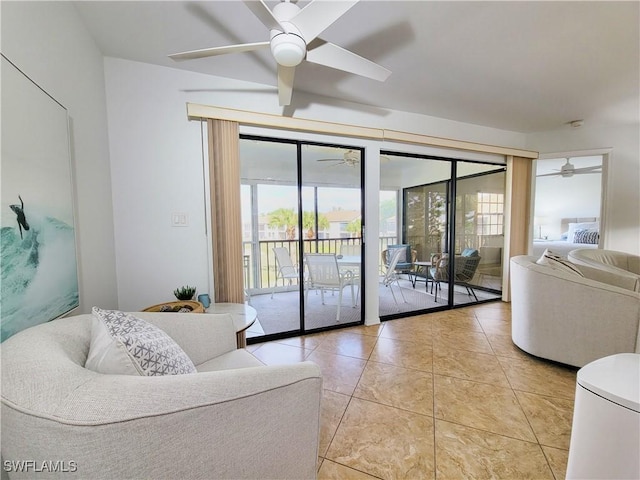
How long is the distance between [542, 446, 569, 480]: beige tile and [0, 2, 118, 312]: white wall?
8.49ft

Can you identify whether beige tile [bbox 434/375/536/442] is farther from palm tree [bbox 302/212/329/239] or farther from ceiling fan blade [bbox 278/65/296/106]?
ceiling fan blade [bbox 278/65/296/106]

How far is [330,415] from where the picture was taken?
1583mm

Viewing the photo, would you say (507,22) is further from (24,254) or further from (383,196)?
(24,254)

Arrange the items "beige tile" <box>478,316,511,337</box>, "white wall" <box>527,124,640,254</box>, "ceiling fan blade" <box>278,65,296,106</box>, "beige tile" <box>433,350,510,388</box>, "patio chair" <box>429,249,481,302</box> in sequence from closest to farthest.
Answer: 1. "ceiling fan blade" <box>278,65,296,106</box>
2. "beige tile" <box>433,350,510,388</box>
3. "beige tile" <box>478,316,511,337</box>
4. "white wall" <box>527,124,640,254</box>
5. "patio chair" <box>429,249,481,302</box>

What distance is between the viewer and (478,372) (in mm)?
2018

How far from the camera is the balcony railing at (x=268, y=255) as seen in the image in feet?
9.61

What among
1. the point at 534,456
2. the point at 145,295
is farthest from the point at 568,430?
the point at 145,295

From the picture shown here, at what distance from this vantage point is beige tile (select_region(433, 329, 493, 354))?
242 cm

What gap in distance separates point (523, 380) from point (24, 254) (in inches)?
116

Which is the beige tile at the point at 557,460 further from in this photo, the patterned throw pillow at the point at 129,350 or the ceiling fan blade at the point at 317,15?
the ceiling fan blade at the point at 317,15

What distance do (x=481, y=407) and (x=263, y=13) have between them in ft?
8.06

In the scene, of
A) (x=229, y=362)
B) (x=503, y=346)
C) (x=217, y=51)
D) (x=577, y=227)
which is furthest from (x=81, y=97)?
(x=577, y=227)

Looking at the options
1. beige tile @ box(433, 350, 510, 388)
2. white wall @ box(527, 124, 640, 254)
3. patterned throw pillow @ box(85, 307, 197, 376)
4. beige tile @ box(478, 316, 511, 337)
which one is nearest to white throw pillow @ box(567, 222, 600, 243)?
white wall @ box(527, 124, 640, 254)

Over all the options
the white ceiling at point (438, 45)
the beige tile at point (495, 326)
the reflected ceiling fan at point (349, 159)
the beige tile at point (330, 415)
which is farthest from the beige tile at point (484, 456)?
the reflected ceiling fan at point (349, 159)
